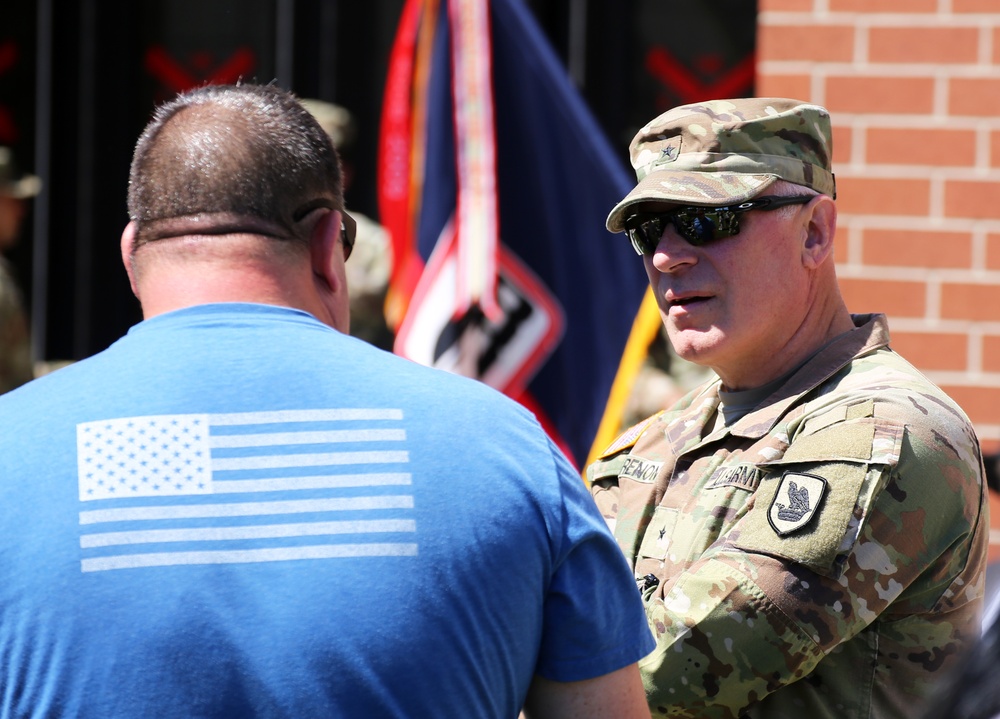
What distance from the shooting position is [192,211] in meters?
1.56

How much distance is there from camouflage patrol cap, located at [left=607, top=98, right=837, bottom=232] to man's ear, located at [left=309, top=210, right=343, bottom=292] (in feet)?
2.44

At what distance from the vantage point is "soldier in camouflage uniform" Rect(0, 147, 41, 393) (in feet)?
16.6

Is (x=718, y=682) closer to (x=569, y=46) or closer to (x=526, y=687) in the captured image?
(x=526, y=687)

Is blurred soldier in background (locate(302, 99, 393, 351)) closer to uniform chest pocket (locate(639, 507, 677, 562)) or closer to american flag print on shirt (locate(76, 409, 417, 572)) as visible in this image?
uniform chest pocket (locate(639, 507, 677, 562))

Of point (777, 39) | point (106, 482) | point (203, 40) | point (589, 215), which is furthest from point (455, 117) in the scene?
point (106, 482)

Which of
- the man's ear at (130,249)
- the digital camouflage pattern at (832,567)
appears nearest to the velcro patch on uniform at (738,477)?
the digital camouflage pattern at (832,567)

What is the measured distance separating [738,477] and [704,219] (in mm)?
468

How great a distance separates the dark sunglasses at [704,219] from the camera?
2.19 metres

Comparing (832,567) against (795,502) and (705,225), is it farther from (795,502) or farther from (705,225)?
(705,225)

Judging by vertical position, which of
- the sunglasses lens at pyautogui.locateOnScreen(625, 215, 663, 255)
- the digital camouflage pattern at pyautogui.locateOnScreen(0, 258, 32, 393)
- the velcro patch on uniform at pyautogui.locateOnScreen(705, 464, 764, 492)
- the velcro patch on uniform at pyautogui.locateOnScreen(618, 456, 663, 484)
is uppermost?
the sunglasses lens at pyautogui.locateOnScreen(625, 215, 663, 255)

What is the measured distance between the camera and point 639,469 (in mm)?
2354

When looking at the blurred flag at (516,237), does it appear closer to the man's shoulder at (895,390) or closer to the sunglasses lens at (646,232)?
the sunglasses lens at (646,232)

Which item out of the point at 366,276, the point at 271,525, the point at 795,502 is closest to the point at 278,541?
the point at 271,525

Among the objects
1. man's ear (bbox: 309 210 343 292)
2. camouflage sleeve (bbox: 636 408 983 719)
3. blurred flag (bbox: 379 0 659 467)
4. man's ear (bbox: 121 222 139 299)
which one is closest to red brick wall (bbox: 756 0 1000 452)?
blurred flag (bbox: 379 0 659 467)
